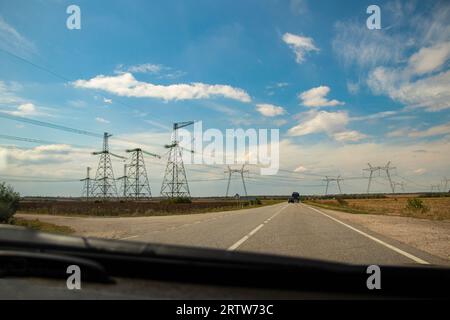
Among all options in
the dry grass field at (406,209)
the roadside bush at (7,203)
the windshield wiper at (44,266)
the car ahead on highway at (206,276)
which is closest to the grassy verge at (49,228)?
A: the roadside bush at (7,203)

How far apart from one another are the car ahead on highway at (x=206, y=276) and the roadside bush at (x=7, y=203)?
81.4ft

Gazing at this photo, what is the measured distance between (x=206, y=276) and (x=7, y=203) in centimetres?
2854

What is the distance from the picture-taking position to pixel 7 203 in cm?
2809

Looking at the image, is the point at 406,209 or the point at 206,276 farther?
the point at 406,209

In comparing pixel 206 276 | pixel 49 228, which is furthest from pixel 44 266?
pixel 49 228

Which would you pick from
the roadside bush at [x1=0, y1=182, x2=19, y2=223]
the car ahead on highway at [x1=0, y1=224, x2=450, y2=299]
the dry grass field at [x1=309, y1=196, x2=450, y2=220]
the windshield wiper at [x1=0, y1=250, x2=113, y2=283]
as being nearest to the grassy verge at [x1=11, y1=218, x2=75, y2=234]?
the roadside bush at [x1=0, y1=182, x2=19, y2=223]

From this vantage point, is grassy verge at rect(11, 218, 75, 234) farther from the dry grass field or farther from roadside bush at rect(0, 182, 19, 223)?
the dry grass field

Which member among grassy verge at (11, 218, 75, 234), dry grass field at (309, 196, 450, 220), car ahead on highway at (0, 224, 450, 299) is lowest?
grassy verge at (11, 218, 75, 234)

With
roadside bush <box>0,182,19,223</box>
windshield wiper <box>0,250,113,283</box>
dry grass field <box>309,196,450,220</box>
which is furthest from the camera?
dry grass field <box>309,196,450,220</box>

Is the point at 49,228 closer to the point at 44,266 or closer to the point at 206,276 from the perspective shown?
the point at 44,266

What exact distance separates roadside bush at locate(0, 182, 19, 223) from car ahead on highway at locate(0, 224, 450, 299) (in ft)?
81.4

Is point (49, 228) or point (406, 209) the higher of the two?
point (406, 209)

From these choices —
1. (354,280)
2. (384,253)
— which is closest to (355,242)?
(384,253)

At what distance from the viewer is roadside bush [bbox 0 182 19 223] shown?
83.7ft
